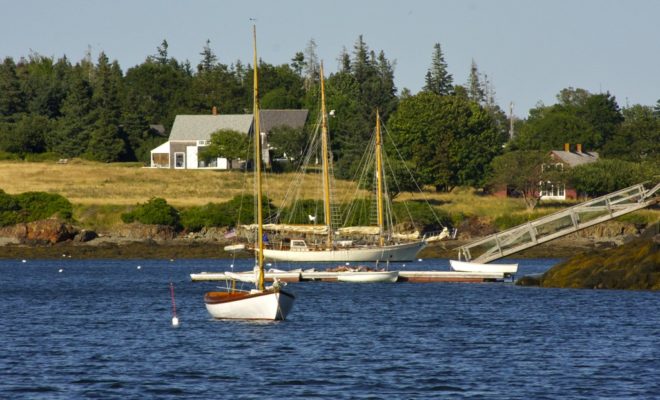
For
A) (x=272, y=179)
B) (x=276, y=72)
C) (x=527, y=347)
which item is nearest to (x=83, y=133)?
(x=272, y=179)

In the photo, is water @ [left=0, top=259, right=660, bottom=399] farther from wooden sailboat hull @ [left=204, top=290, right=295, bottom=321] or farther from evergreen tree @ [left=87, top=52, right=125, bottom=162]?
evergreen tree @ [left=87, top=52, right=125, bottom=162]

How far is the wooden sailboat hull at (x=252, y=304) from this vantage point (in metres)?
44.6

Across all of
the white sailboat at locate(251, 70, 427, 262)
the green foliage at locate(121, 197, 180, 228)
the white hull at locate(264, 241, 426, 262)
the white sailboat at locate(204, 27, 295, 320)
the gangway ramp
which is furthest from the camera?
the green foliage at locate(121, 197, 180, 228)

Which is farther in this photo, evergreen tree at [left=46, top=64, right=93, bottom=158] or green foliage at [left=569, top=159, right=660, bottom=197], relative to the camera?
evergreen tree at [left=46, top=64, right=93, bottom=158]

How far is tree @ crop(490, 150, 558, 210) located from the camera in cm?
12528

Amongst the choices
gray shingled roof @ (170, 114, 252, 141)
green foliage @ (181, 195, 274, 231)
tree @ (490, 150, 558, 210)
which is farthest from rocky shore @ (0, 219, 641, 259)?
gray shingled roof @ (170, 114, 252, 141)

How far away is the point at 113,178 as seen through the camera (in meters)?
128

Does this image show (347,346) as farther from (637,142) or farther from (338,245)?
(637,142)

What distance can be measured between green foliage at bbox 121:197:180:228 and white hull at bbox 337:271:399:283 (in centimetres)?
3783

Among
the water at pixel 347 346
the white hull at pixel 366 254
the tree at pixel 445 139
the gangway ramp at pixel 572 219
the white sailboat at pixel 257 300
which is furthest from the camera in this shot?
the tree at pixel 445 139

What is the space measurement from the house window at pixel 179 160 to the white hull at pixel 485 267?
251 ft

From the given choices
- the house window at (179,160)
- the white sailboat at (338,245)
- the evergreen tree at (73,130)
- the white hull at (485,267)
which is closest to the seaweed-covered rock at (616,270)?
the white hull at (485,267)

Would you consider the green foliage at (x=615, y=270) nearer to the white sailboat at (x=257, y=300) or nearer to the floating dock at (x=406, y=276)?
the floating dock at (x=406, y=276)


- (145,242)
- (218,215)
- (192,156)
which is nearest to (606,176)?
(218,215)
